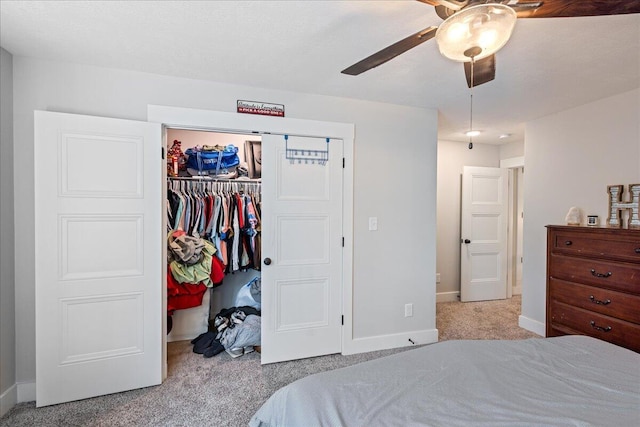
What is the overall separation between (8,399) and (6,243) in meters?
1.04

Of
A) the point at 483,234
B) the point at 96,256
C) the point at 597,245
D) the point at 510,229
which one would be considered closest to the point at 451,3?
the point at 597,245

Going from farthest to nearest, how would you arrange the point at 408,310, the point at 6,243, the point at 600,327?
the point at 408,310, the point at 600,327, the point at 6,243

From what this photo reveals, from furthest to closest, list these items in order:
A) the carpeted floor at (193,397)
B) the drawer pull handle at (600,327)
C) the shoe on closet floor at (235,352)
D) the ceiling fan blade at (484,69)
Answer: the shoe on closet floor at (235,352) → the drawer pull handle at (600,327) → the carpeted floor at (193,397) → the ceiling fan blade at (484,69)

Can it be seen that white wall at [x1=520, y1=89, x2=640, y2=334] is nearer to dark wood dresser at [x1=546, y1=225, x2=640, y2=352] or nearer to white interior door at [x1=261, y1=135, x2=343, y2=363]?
dark wood dresser at [x1=546, y1=225, x2=640, y2=352]

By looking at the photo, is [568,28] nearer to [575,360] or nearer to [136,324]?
[575,360]

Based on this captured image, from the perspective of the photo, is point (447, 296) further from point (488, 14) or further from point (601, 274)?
point (488, 14)

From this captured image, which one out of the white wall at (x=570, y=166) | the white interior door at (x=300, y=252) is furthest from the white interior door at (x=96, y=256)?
the white wall at (x=570, y=166)

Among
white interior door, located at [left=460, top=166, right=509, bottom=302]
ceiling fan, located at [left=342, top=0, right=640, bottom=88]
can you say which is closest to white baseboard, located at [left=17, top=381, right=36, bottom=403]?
ceiling fan, located at [left=342, top=0, right=640, bottom=88]

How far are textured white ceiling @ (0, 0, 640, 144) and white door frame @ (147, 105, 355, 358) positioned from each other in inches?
10.8

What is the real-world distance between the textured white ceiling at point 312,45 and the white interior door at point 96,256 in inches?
20.7

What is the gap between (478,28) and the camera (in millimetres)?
1096

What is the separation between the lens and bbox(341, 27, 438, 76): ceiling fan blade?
1.23m

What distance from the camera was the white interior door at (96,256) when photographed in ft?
6.81

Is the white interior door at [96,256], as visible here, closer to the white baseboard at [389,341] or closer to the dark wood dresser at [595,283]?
the white baseboard at [389,341]
